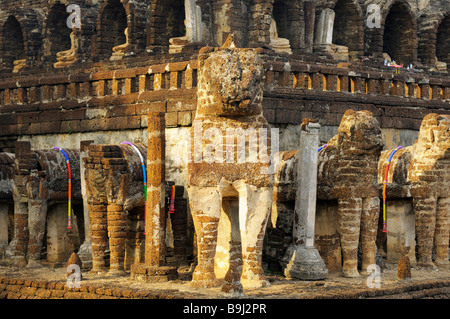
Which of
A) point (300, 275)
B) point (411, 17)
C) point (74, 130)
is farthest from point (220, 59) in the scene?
point (411, 17)

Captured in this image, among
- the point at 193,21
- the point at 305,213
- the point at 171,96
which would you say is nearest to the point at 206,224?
the point at 305,213

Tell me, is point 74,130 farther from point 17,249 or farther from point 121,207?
point 121,207

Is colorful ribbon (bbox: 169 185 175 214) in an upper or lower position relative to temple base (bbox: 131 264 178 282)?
upper

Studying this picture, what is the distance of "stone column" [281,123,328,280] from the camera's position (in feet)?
42.6

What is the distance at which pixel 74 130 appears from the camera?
57.9 ft

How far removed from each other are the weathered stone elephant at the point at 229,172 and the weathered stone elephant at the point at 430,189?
10.4ft

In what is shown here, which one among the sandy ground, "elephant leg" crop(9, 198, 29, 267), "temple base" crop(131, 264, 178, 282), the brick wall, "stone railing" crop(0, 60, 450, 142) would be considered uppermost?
"stone railing" crop(0, 60, 450, 142)

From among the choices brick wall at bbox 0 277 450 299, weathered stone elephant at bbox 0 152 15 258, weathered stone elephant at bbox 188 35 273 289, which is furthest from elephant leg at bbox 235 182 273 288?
weathered stone elephant at bbox 0 152 15 258

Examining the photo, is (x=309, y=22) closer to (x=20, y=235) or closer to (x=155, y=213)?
(x=20, y=235)

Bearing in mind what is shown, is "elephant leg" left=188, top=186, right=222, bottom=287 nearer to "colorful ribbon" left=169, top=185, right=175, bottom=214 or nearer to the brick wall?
the brick wall

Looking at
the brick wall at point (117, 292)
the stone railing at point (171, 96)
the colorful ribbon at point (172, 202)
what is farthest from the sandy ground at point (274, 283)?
the stone railing at point (171, 96)

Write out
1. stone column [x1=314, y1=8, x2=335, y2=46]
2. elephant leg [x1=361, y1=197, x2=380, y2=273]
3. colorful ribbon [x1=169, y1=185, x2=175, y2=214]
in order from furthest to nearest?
stone column [x1=314, y1=8, x2=335, y2=46]
colorful ribbon [x1=169, y1=185, x2=175, y2=214]
elephant leg [x1=361, y1=197, x2=380, y2=273]

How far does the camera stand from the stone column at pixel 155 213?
1252 cm

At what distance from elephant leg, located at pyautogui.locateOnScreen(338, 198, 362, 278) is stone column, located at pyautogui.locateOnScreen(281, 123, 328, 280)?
1.28 ft
